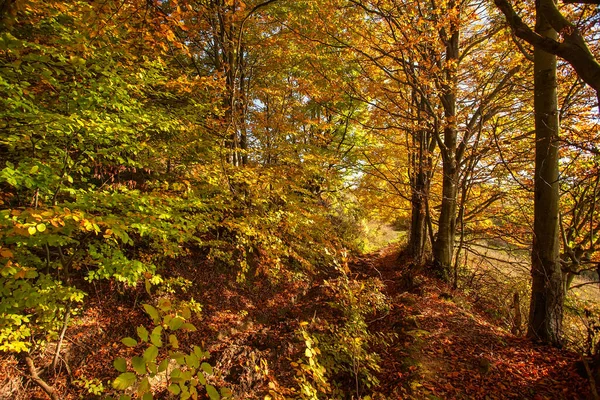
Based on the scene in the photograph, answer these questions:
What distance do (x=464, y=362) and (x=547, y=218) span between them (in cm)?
246

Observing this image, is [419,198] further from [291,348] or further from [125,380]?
[125,380]

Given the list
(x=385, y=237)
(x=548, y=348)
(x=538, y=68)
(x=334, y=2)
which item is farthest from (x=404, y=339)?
(x=385, y=237)

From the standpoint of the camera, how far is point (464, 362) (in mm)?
4043

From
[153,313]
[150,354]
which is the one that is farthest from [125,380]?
[153,313]

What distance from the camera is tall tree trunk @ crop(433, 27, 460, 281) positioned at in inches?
281

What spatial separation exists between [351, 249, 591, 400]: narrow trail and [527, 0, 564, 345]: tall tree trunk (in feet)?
1.43

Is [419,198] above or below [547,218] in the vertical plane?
above

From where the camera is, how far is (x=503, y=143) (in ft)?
23.0

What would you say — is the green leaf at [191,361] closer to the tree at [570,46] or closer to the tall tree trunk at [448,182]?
the tree at [570,46]

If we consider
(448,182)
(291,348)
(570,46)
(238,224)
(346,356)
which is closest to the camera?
(570,46)

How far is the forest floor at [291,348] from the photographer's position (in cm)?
355

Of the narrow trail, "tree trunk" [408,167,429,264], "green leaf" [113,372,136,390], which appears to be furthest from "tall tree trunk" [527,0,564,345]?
"tree trunk" [408,167,429,264]

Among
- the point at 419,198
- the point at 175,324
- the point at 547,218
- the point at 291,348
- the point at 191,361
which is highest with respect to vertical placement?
the point at 419,198

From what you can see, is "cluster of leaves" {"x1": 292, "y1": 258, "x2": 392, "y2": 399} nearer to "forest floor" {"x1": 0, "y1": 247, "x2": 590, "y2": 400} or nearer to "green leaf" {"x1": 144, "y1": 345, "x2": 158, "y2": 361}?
"forest floor" {"x1": 0, "y1": 247, "x2": 590, "y2": 400}
